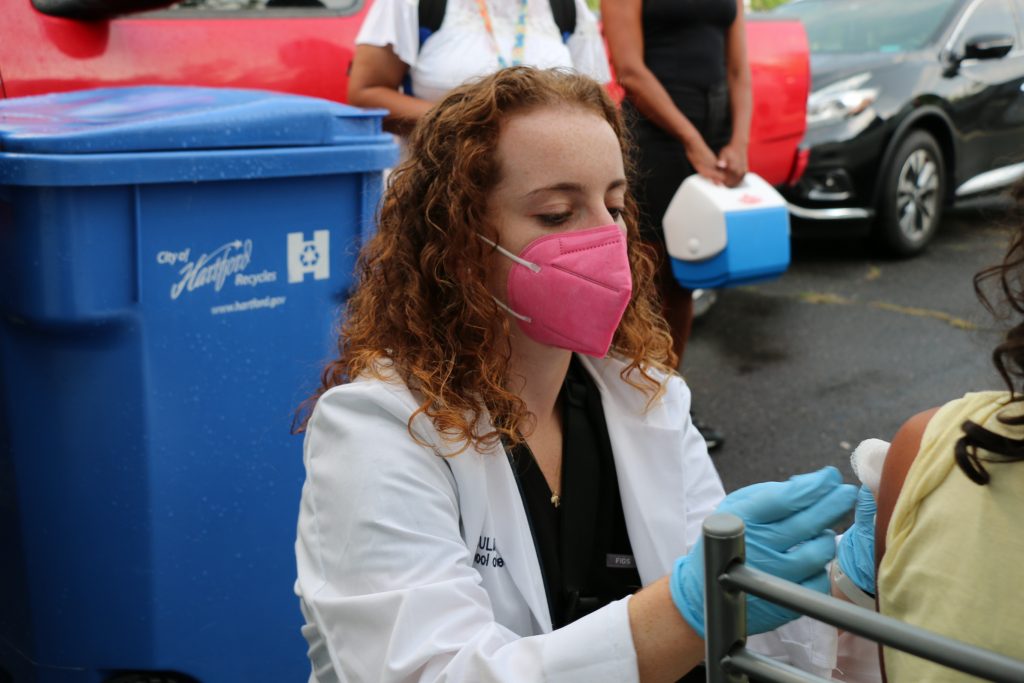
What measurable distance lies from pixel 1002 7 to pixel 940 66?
67 cm

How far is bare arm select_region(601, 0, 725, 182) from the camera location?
137 inches

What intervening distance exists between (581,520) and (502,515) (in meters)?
0.17

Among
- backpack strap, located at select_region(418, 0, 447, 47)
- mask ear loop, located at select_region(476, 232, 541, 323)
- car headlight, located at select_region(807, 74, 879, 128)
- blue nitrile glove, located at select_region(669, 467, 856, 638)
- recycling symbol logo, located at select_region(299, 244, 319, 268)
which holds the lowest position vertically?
blue nitrile glove, located at select_region(669, 467, 856, 638)

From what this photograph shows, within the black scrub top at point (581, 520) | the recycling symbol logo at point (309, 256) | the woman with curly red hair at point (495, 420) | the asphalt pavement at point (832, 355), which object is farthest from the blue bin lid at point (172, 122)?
the asphalt pavement at point (832, 355)

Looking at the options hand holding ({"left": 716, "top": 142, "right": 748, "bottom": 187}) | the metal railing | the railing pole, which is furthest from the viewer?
hand holding ({"left": 716, "top": 142, "right": 748, "bottom": 187})

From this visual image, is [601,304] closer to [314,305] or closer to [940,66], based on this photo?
[314,305]

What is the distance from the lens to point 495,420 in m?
1.66

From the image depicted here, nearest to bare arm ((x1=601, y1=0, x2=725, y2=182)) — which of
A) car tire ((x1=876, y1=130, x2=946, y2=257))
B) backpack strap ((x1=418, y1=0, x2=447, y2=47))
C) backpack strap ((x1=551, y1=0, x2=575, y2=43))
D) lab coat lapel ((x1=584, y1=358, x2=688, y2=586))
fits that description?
backpack strap ((x1=551, y1=0, x2=575, y2=43))

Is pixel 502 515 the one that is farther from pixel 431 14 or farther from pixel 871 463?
pixel 431 14

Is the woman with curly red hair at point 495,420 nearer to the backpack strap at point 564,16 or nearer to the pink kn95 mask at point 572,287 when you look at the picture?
the pink kn95 mask at point 572,287

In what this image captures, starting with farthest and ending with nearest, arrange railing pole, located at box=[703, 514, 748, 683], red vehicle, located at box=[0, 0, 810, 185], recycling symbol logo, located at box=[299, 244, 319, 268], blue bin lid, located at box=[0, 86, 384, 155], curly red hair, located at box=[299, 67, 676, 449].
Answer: red vehicle, located at box=[0, 0, 810, 185] → recycling symbol logo, located at box=[299, 244, 319, 268] → blue bin lid, located at box=[0, 86, 384, 155] → curly red hair, located at box=[299, 67, 676, 449] → railing pole, located at box=[703, 514, 748, 683]

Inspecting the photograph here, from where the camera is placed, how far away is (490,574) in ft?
5.18

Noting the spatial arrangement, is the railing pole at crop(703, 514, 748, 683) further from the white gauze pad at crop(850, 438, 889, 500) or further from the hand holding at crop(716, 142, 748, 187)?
the hand holding at crop(716, 142, 748, 187)

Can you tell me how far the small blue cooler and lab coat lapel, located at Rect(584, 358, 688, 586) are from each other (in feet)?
5.70
